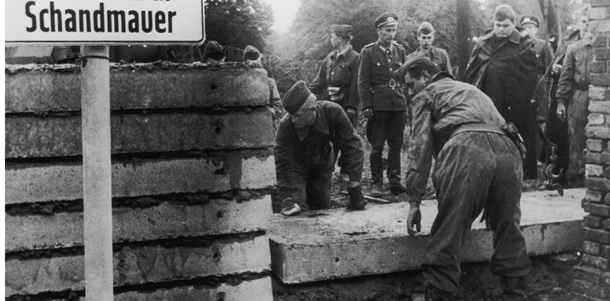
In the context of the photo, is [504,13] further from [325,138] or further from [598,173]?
[598,173]

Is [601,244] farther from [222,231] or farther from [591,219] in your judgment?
[222,231]

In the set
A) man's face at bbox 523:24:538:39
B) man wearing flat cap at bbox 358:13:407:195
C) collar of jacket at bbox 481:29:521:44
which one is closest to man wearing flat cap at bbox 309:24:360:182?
man wearing flat cap at bbox 358:13:407:195

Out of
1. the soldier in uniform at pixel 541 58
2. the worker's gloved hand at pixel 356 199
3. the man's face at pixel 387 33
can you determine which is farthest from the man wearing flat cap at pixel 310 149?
the soldier in uniform at pixel 541 58

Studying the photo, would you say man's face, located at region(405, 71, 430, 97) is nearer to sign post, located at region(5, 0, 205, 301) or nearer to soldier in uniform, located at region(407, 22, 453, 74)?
sign post, located at region(5, 0, 205, 301)

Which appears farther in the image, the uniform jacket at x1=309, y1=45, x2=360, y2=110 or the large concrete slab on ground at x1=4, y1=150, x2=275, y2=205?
the uniform jacket at x1=309, y1=45, x2=360, y2=110

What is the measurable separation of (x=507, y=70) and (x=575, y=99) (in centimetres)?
73

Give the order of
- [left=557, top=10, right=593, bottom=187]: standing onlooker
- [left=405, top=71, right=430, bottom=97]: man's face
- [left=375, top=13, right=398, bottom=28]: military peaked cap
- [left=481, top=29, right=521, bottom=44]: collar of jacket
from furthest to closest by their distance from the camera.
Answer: [left=375, top=13, right=398, bottom=28]: military peaked cap
[left=481, top=29, right=521, bottom=44]: collar of jacket
[left=557, top=10, right=593, bottom=187]: standing onlooker
[left=405, top=71, right=430, bottom=97]: man's face

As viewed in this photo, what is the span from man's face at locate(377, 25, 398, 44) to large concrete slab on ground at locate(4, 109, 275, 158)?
4414 millimetres

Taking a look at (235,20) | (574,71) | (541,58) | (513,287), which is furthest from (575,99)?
(235,20)

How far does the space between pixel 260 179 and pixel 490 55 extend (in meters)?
4.61

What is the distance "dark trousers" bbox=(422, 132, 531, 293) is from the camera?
13.0 feet

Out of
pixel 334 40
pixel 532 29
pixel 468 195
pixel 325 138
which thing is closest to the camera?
pixel 468 195

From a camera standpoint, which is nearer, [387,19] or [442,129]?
[442,129]

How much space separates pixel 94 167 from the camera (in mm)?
1991
